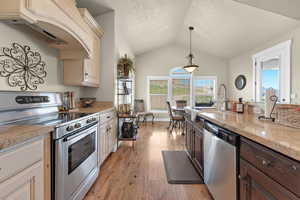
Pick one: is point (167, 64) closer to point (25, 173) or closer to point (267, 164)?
point (267, 164)

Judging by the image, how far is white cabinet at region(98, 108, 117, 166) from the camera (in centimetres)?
245

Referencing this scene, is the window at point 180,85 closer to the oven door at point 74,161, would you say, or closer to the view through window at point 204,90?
the view through window at point 204,90

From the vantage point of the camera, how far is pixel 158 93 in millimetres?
7090

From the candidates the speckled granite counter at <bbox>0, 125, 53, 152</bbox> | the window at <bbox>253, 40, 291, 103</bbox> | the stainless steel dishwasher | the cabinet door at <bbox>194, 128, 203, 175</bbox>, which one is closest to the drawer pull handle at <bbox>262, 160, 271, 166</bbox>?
the stainless steel dishwasher

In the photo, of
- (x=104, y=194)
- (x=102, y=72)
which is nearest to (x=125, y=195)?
(x=104, y=194)

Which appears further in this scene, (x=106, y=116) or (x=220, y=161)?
(x=106, y=116)

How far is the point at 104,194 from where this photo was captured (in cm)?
189

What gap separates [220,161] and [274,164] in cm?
67

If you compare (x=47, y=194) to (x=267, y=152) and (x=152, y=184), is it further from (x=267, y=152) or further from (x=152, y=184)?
(x=267, y=152)

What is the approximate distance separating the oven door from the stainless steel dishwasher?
4.60ft

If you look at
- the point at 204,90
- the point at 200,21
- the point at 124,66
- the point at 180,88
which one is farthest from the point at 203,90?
the point at 124,66

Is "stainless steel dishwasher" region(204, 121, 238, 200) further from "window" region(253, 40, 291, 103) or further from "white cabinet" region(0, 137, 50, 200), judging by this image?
"window" region(253, 40, 291, 103)

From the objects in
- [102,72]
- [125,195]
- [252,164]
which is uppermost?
[102,72]

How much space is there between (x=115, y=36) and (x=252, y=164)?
3.24 m
